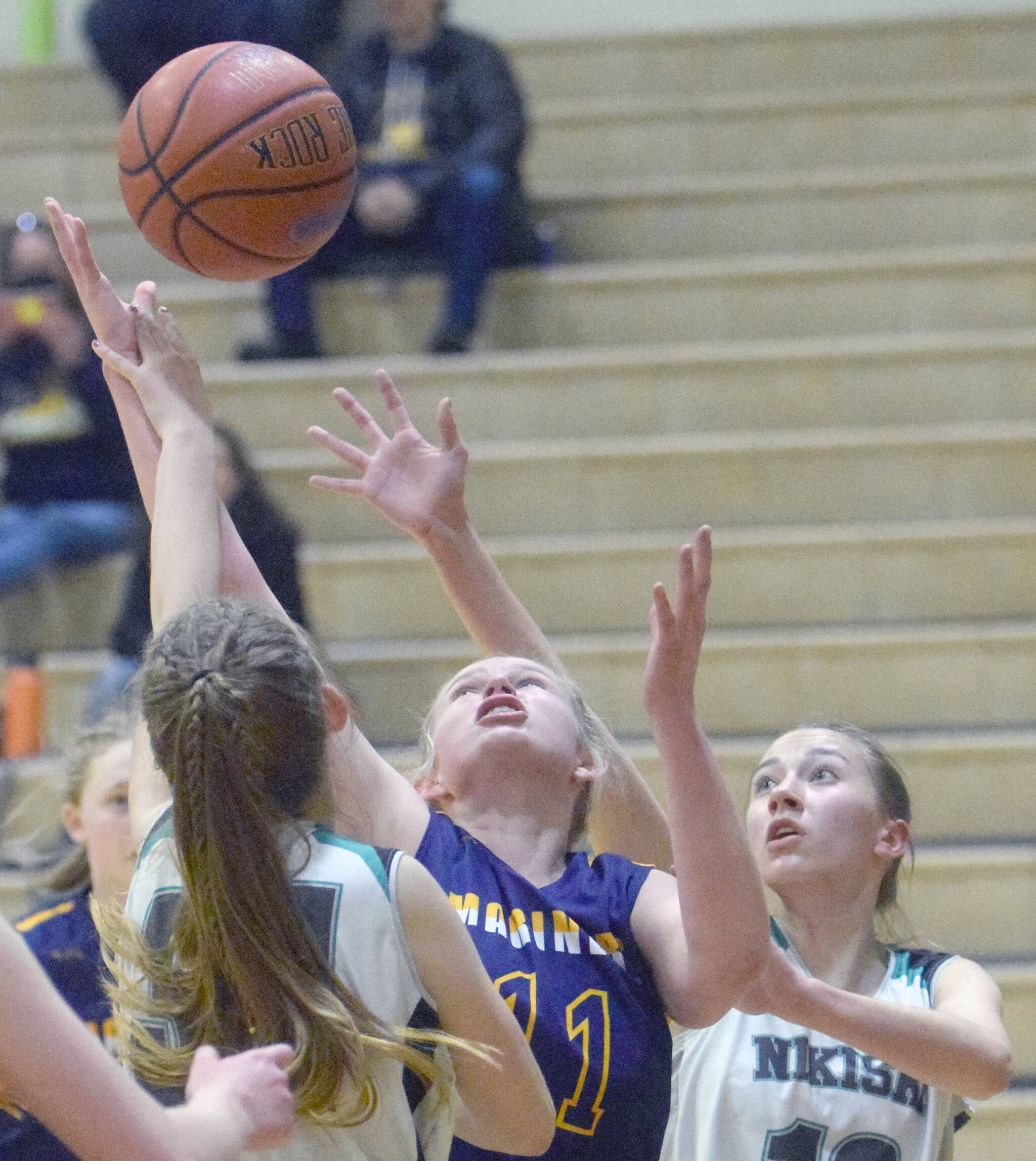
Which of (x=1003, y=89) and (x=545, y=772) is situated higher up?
(x=1003, y=89)

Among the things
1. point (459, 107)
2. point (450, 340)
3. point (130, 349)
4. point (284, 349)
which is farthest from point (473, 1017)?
point (459, 107)

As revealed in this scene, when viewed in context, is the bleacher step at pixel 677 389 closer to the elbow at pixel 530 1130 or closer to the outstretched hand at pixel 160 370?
the outstretched hand at pixel 160 370

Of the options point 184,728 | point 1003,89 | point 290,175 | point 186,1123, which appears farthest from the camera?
point 1003,89

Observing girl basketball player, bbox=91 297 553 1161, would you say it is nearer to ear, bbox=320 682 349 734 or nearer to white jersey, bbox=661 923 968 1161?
ear, bbox=320 682 349 734

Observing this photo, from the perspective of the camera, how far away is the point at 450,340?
14.8 ft

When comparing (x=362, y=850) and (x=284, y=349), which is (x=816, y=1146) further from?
(x=284, y=349)

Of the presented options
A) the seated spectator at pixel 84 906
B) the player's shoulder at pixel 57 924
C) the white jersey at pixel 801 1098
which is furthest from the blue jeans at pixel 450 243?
the white jersey at pixel 801 1098

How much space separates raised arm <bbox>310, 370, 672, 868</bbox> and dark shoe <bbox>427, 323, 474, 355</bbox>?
2585mm

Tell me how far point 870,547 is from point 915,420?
563 mm

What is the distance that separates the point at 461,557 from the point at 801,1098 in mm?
743

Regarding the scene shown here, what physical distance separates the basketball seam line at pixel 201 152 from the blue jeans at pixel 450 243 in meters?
2.31

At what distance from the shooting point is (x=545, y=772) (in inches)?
65.7

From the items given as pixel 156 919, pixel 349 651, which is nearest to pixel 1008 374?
pixel 349 651

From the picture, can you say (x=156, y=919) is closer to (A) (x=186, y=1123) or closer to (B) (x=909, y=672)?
(A) (x=186, y=1123)
